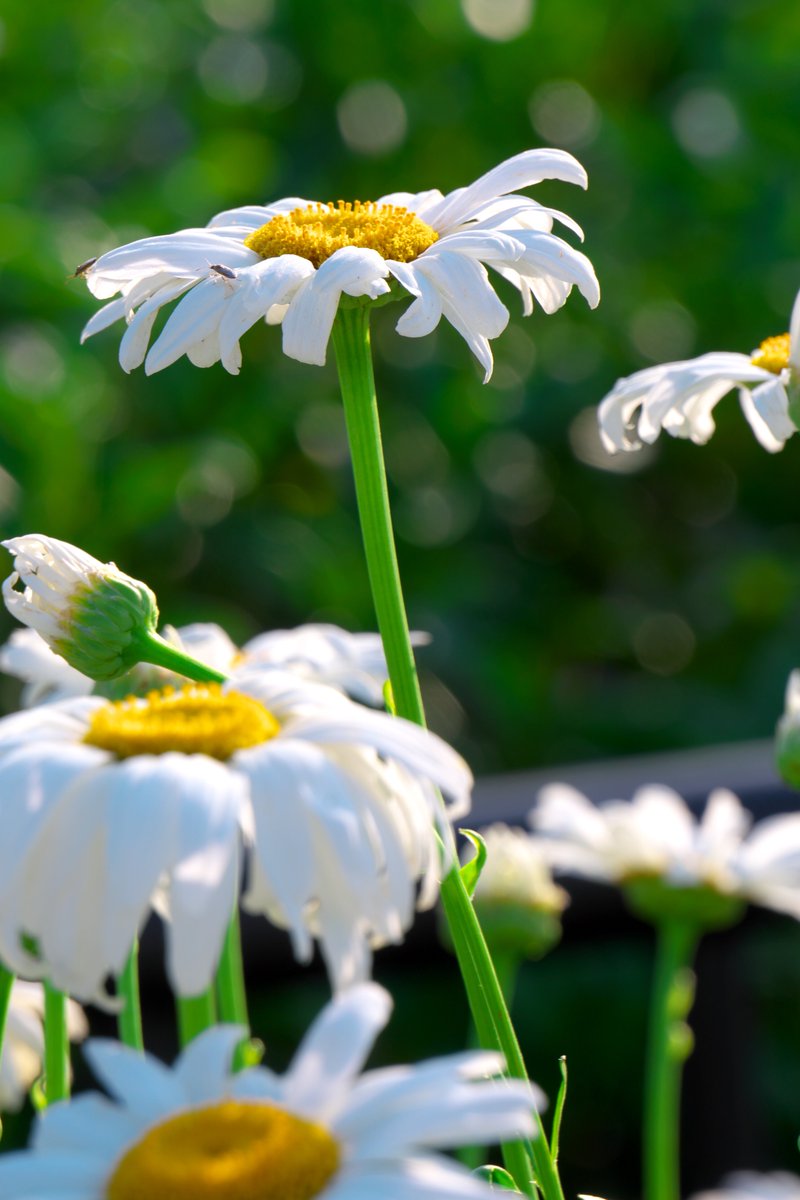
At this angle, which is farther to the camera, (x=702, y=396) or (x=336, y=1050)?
(x=702, y=396)

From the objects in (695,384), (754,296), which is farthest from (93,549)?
(695,384)

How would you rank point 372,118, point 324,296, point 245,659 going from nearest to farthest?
point 324,296 → point 245,659 → point 372,118

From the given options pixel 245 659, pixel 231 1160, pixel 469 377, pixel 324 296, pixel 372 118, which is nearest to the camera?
pixel 231 1160

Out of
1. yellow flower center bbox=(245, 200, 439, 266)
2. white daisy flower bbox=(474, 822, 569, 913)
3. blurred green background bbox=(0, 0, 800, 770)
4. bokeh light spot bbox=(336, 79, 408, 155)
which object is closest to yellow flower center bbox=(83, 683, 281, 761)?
yellow flower center bbox=(245, 200, 439, 266)

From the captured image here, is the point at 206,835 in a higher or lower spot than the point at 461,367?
lower

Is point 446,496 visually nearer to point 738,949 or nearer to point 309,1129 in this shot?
point 738,949

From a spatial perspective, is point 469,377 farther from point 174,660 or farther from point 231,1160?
point 231,1160

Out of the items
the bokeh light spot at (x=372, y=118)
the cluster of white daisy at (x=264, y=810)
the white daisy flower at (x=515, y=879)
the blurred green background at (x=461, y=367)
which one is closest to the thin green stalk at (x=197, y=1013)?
the cluster of white daisy at (x=264, y=810)

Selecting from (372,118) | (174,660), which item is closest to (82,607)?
(174,660)
